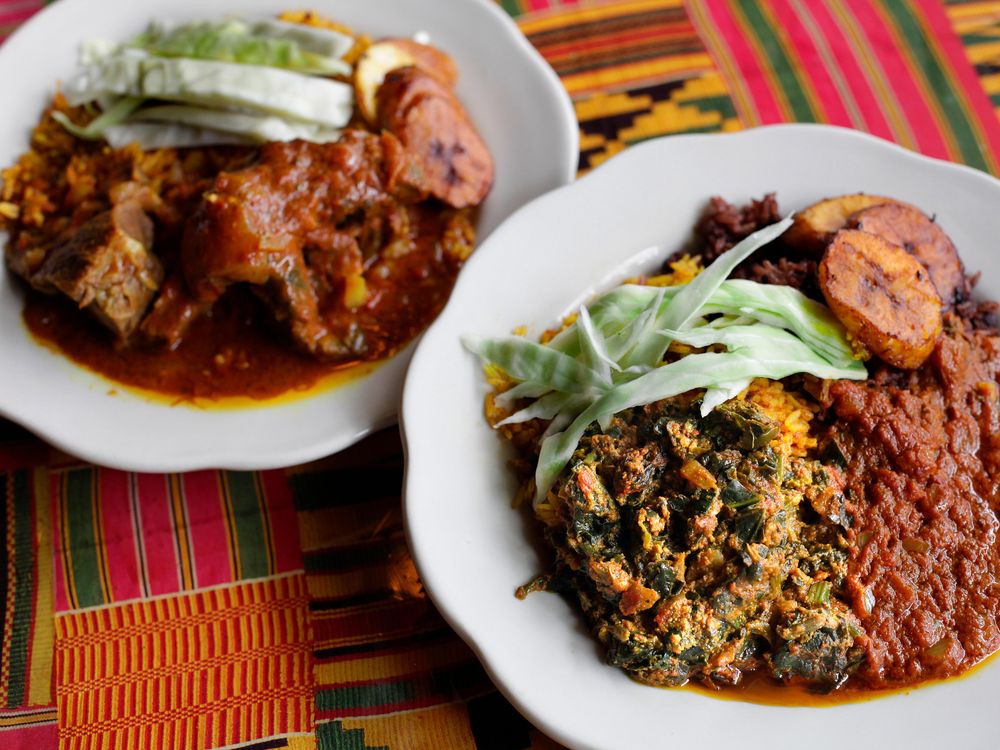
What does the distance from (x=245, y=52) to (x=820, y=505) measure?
10.3 feet

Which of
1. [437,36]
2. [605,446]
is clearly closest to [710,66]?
[437,36]

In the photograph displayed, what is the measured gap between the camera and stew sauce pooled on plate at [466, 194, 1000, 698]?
9.82 ft

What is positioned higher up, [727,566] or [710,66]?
[710,66]

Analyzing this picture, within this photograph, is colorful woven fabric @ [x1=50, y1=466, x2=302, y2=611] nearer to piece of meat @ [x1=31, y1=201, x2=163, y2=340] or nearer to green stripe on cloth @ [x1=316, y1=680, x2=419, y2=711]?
green stripe on cloth @ [x1=316, y1=680, x2=419, y2=711]

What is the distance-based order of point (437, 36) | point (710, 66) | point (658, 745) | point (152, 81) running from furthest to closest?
point (710, 66) → point (437, 36) → point (152, 81) → point (658, 745)

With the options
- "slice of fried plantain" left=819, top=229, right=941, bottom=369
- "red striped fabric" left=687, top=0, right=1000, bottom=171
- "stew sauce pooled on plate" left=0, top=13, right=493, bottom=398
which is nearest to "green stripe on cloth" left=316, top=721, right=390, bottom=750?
"stew sauce pooled on plate" left=0, top=13, right=493, bottom=398

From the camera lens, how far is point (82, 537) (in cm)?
374

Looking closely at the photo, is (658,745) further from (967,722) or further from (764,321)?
(764,321)

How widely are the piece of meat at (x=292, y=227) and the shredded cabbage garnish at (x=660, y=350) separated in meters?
0.81

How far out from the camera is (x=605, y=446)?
10.3 ft

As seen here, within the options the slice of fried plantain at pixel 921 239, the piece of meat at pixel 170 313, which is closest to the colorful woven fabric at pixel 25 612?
the piece of meat at pixel 170 313

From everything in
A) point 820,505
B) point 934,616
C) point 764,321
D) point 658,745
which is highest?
point 764,321

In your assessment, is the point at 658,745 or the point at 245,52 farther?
the point at 245,52

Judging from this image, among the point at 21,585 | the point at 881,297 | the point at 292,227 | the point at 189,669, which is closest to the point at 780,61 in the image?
the point at 881,297
